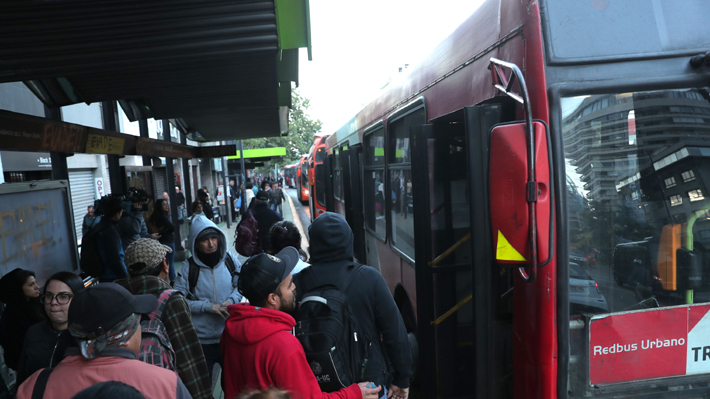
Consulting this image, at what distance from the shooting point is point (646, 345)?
2195 mm

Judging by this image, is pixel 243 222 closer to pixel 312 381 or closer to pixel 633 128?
pixel 312 381

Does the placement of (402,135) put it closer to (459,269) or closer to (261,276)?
(459,269)

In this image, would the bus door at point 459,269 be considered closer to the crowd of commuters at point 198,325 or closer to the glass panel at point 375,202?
the crowd of commuters at point 198,325

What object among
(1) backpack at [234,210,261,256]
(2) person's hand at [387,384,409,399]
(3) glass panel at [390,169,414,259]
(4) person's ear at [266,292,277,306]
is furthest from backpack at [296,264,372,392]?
(1) backpack at [234,210,261,256]

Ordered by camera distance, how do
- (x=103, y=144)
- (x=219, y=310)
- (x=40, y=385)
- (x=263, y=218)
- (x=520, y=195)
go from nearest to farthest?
(x=40, y=385), (x=520, y=195), (x=219, y=310), (x=103, y=144), (x=263, y=218)

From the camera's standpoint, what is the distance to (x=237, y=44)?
3.55m

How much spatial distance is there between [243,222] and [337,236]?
13.4 feet

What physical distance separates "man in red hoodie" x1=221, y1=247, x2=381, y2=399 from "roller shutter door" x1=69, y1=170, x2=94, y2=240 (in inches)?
283

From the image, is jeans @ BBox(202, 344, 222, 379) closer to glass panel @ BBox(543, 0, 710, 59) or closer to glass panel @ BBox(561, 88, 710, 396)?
glass panel @ BBox(561, 88, 710, 396)

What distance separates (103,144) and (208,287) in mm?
2278

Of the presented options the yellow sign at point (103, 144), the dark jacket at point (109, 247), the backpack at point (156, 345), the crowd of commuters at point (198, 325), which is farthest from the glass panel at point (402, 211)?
the dark jacket at point (109, 247)

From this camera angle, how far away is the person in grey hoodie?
3.55 m

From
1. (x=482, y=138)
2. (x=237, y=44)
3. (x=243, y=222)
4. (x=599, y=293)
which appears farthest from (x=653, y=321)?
(x=243, y=222)

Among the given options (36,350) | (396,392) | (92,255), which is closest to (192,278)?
(36,350)
